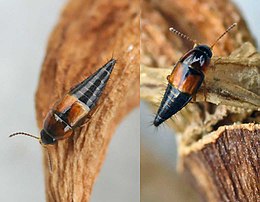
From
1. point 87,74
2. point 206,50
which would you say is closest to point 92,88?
point 87,74

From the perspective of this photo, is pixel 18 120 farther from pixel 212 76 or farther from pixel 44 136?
pixel 212 76

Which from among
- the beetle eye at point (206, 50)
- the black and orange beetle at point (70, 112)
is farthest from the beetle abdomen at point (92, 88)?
the beetle eye at point (206, 50)

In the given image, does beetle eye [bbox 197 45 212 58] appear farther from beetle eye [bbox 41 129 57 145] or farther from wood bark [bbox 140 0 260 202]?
beetle eye [bbox 41 129 57 145]

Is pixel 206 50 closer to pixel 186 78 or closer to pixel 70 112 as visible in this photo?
pixel 186 78

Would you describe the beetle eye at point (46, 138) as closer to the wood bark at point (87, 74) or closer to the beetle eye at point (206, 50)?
the wood bark at point (87, 74)

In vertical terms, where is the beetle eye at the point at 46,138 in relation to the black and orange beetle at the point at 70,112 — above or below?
below

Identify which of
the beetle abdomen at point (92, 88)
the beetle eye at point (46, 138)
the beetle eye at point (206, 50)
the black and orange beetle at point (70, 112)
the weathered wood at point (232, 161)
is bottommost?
the weathered wood at point (232, 161)

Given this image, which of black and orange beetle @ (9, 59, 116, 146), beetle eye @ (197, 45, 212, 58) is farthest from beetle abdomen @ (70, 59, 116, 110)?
beetle eye @ (197, 45, 212, 58)
